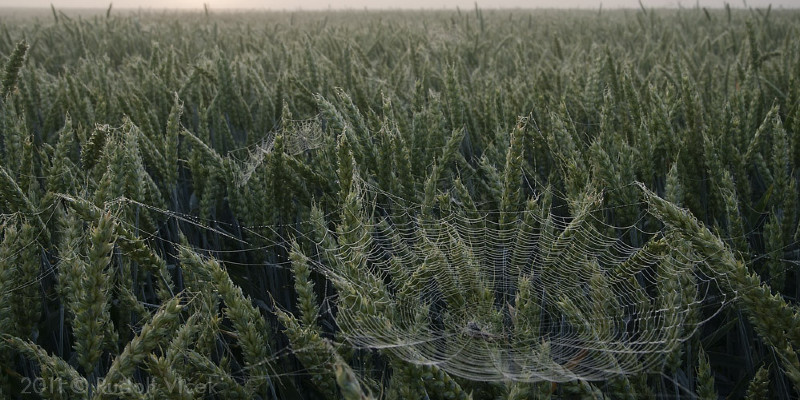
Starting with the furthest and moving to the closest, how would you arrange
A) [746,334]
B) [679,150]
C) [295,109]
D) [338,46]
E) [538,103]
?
[338,46]
[295,109]
[538,103]
[679,150]
[746,334]

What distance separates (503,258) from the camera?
1421 millimetres

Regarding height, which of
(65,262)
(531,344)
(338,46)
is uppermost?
(338,46)

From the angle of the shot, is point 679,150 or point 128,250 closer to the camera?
point 128,250

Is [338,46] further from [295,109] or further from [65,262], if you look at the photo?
[65,262]

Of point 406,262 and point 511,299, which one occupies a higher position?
point 406,262

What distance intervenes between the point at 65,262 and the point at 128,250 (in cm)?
11

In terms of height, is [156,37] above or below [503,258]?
above

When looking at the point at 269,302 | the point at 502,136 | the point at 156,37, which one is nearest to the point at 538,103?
the point at 502,136

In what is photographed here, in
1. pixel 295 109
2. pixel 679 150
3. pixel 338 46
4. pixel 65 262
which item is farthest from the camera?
pixel 338 46

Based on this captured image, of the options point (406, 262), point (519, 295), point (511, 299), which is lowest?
point (511, 299)

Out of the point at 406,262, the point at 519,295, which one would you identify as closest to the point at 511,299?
the point at 406,262

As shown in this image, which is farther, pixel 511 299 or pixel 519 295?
pixel 511 299

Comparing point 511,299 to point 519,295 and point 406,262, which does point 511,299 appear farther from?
point 519,295

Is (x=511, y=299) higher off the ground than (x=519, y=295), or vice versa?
(x=519, y=295)
